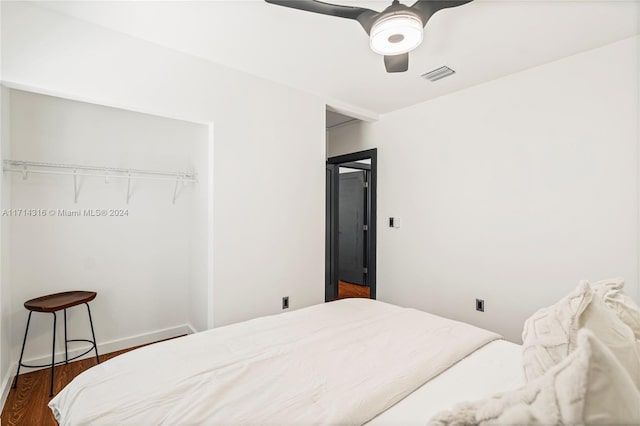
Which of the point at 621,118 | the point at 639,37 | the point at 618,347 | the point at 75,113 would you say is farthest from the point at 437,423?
the point at 75,113

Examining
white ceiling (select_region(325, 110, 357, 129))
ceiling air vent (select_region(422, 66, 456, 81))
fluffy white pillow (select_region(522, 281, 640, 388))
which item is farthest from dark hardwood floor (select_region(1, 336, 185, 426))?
ceiling air vent (select_region(422, 66, 456, 81))

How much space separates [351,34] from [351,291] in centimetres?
385

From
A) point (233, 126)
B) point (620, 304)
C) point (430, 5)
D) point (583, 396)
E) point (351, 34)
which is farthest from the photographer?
point (233, 126)

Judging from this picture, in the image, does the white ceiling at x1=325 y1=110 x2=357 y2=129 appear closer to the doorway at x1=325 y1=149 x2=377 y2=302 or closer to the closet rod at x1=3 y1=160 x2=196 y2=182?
the doorway at x1=325 y1=149 x2=377 y2=302

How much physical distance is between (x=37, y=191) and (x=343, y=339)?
268 cm

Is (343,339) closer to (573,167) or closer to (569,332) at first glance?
(569,332)

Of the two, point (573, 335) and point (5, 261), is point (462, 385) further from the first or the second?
point (5, 261)

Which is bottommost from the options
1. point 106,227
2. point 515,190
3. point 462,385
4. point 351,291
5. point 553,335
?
Result: point 351,291

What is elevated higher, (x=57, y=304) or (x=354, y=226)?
(x=354, y=226)

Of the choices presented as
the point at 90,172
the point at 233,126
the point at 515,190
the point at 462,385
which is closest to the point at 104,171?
the point at 90,172

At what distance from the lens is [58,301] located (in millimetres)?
2270

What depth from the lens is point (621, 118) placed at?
2.18 metres

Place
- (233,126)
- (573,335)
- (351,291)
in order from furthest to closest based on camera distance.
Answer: (351,291), (233,126), (573,335)

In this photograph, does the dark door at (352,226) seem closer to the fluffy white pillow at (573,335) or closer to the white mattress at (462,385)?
the white mattress at (462,385)
